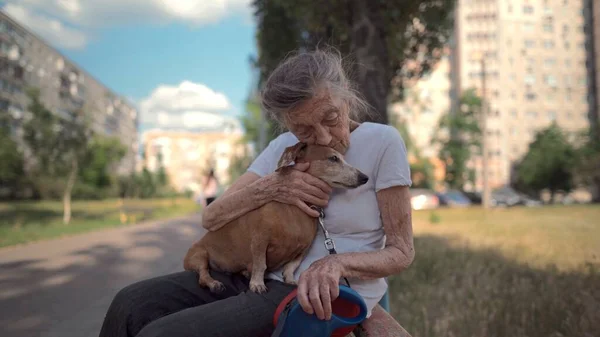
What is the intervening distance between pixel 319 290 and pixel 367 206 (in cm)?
50

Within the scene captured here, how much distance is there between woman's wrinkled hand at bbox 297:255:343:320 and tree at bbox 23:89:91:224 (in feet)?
65.9

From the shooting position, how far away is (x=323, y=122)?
2.05 meters

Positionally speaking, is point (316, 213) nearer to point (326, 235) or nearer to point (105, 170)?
point (326, 235)

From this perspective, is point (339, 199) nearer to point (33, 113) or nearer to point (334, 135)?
point (334, 135)

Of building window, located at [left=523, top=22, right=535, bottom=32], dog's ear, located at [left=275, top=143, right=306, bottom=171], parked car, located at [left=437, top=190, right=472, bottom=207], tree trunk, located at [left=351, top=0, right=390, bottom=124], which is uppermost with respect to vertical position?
building window, located at [left=523, top=22, right=535, bottom=32]

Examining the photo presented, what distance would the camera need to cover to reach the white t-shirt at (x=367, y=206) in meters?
1.99

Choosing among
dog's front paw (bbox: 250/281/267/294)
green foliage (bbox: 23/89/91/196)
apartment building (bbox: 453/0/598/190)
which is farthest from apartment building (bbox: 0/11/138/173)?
apartment building (bbox: 453/0/598/190)

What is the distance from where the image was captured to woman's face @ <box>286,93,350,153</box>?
6.57 ft

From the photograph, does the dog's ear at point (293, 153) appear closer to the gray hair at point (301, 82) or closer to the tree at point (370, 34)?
the gray hair at point (301, 82)

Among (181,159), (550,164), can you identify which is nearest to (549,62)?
(550,164)

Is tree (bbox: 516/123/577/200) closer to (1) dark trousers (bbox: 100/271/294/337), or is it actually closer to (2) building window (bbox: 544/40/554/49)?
(2) building window (bbox: 544/40/554/49)

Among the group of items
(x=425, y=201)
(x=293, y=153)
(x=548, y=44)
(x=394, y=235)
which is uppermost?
(x=548, y=44)

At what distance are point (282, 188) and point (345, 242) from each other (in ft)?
1.17

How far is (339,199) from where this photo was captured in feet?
6.80
